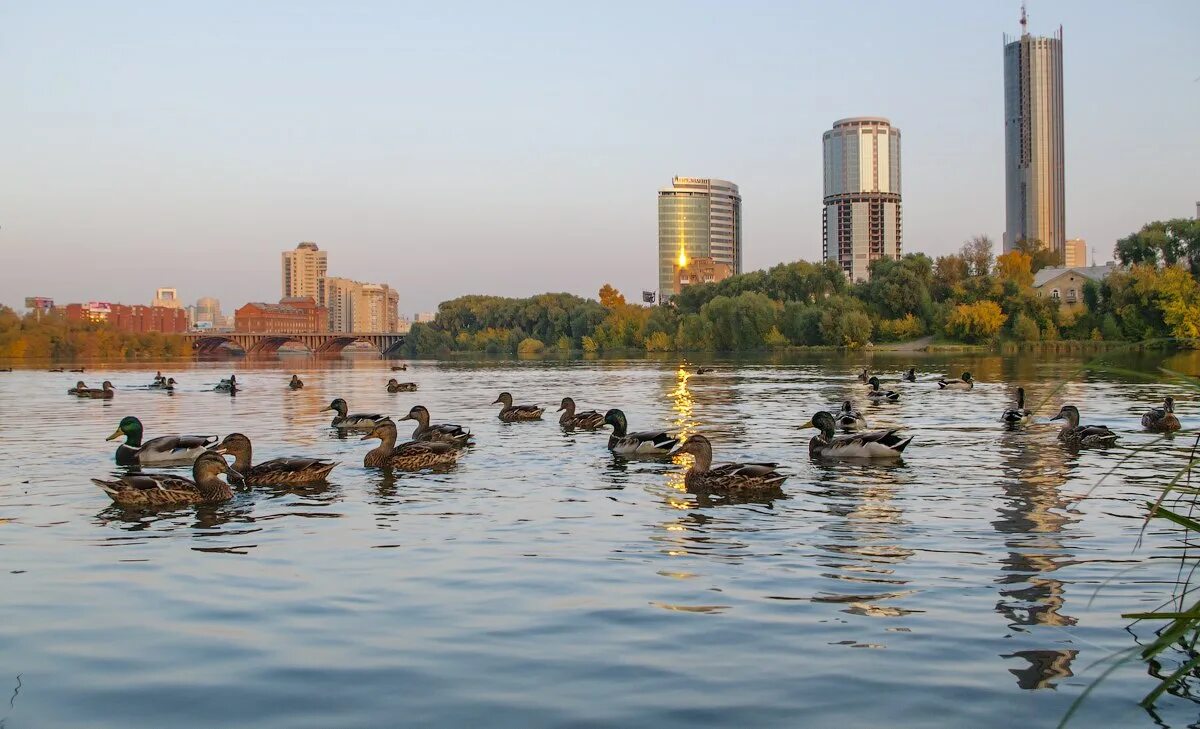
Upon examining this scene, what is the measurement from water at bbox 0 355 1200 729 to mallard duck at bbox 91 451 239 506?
0.26 metres

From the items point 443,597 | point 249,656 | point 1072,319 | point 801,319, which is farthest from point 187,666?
point 801,319

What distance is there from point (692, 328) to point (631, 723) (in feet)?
386

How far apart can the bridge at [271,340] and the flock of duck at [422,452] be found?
Result: 16285 cm

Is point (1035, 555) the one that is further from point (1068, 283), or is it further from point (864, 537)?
point (1068, 283)

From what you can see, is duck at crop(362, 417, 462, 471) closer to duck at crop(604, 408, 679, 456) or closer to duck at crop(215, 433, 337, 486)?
duck at crop(215, 433, 337, 486)

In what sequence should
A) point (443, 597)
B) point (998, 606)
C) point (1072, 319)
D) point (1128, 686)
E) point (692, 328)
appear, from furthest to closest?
point (692, 328) → point (1072, 319) → point (443, 597) → point (998, 606) → point (1128, 686)

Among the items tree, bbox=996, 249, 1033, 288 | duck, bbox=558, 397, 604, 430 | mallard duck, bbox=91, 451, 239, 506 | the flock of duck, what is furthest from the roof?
mallard duck, bbox=91, 451, 239, 506

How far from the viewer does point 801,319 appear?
114 m

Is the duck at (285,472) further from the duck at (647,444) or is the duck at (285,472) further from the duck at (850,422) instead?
the duck at (850,422)

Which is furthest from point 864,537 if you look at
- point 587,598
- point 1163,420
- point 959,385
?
point 959,385

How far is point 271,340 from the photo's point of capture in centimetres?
18525

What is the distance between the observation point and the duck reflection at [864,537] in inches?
328

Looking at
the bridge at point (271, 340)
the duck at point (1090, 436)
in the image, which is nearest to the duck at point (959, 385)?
the duck at point (1090, 436)

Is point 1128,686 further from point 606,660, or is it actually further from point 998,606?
point 606,660
